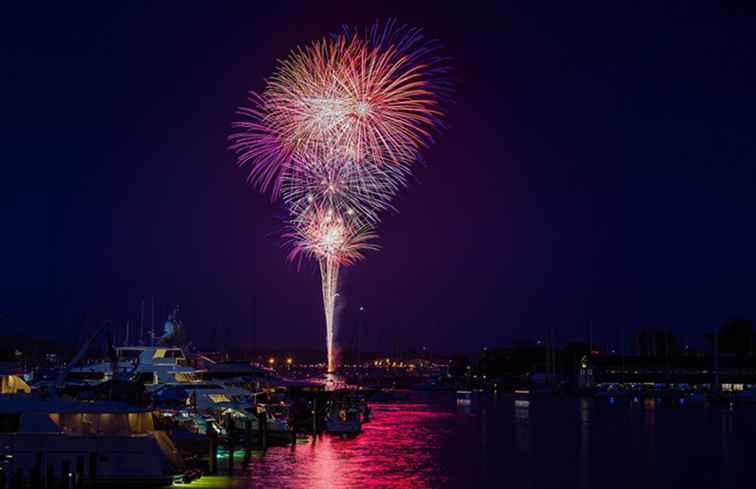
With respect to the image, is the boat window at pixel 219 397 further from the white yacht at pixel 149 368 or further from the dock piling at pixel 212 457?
the dock piling at pixel 212 457

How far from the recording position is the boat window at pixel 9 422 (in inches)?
1171

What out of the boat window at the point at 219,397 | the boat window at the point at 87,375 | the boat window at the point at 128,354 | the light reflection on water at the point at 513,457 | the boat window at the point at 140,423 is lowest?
the light reflection on water at the point at 513,457

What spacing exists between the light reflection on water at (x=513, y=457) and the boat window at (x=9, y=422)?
10.1 meters

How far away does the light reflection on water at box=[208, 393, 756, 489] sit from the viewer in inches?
1641

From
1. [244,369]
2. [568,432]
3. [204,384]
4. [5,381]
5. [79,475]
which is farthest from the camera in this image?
[568,432]

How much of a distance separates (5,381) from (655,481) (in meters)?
28.3

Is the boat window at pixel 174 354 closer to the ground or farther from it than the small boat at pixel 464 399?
farther from it

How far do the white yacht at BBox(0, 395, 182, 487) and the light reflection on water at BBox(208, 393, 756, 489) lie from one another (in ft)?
24.6

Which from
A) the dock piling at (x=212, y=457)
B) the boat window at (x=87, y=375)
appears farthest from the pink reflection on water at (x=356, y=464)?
the boat window at (x=87, y=375)

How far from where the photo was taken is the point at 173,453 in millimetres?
31812

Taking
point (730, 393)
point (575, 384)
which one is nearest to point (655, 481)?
point (730, 393)

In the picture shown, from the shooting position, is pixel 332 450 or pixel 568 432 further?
pixel 568 432

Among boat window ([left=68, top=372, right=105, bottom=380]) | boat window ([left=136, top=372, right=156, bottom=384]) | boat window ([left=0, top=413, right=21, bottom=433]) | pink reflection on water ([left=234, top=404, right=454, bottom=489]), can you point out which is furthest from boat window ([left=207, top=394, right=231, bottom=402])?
boat window ([left=0, top=413, right=21, bottom=433])

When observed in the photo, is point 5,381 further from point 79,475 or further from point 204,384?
point 204,384
